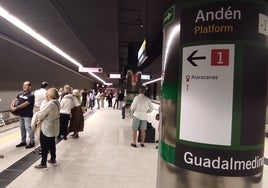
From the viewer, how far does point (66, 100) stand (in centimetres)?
747

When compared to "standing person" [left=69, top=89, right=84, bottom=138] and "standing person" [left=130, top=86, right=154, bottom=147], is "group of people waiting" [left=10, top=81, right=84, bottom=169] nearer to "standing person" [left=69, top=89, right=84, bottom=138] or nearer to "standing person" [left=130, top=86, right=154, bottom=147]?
"standing person" [left=69, top=89, right=84, bottom=138]

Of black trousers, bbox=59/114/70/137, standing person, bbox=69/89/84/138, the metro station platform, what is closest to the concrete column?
the metro station platform

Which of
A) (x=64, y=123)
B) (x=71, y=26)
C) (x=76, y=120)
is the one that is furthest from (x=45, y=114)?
(x=71, y=26)

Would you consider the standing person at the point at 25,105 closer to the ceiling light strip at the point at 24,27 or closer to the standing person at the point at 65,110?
the standing person at the point at 65,110

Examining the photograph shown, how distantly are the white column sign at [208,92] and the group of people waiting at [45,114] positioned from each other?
11.3 feet

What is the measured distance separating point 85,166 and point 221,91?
3.79 meters

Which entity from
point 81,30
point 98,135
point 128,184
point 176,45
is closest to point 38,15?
point 81,30

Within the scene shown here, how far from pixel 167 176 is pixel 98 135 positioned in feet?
21.5

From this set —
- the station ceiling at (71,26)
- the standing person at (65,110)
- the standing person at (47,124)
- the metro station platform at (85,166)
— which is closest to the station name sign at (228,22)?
the metro station platform at (85,166)

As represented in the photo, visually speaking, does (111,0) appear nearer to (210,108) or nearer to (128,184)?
(128,184)

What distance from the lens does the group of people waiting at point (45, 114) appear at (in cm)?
484

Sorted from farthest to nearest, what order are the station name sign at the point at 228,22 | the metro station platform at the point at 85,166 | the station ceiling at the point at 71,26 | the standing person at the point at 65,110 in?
the standing person at the point at 65,110, the station ceiling at the point at 71,26, the metro station platform at the point at 85,166, the station name sign at the point at 228,22

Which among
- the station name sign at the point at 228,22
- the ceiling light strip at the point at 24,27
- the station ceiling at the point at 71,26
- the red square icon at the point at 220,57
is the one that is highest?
the station ceiling at the point at 71,26

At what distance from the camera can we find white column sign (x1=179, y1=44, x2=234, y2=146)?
1809 millimetres
